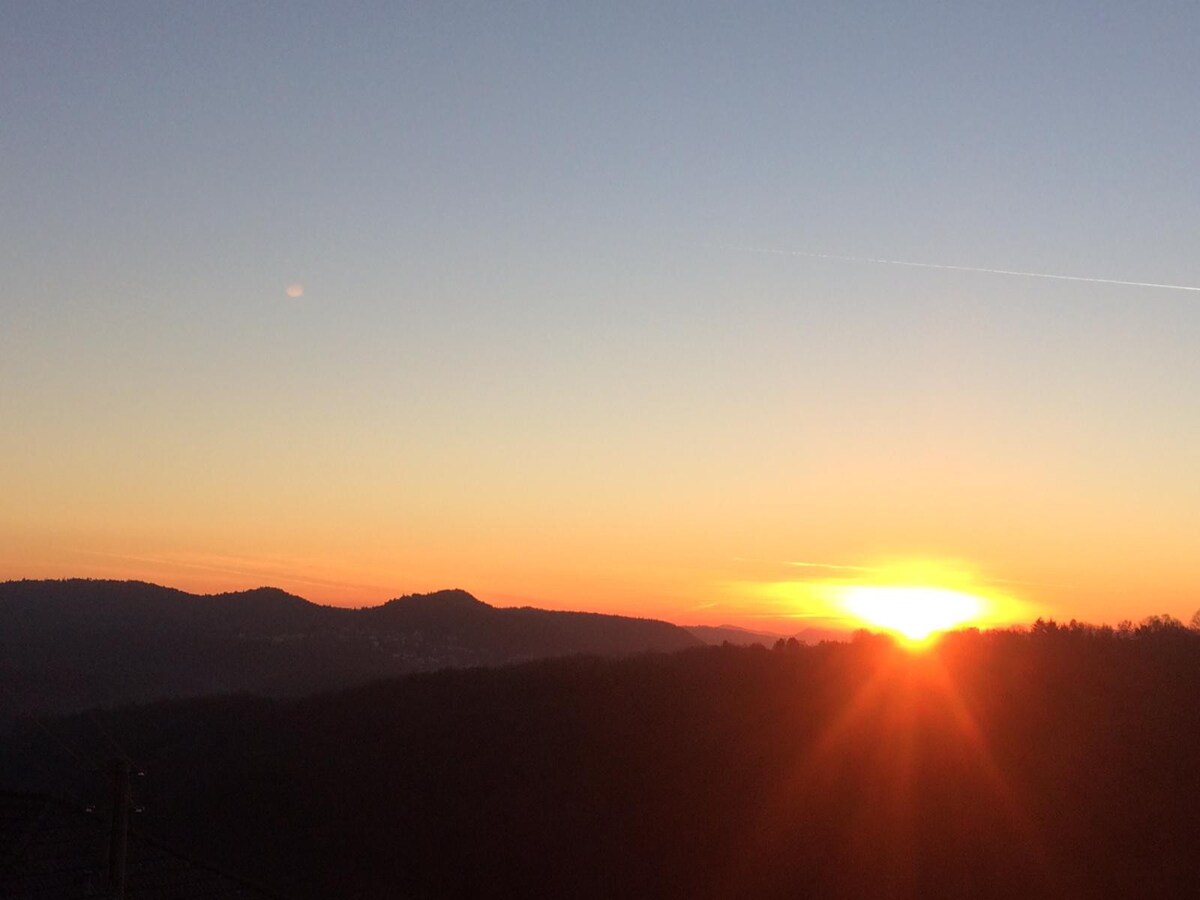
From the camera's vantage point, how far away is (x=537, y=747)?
41.2 m

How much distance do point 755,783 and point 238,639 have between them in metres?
98.1

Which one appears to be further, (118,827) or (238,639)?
(238,639)

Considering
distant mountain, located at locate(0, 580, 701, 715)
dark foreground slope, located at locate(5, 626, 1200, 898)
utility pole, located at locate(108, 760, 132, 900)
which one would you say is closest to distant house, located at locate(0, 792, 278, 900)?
utility pole, located at locate(108, 760, 132, 900)

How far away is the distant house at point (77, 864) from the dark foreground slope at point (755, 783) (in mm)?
11796

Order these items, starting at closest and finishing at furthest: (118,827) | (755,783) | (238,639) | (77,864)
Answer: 1. (118,827)
2. (77,864)
3. (755,783)
4. (238,639)

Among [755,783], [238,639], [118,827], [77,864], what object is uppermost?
[238,639]

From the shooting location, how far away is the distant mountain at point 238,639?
101750mm

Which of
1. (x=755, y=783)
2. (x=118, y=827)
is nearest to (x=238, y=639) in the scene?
(x=755, y=783)

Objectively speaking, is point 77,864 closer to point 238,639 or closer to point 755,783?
point 755,783

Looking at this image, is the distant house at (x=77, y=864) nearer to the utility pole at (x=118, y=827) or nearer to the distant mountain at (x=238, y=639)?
the utility pole at (x=118, y=827)

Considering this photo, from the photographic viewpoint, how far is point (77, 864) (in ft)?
69.3

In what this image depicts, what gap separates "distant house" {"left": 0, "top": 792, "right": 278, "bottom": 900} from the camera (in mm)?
20109

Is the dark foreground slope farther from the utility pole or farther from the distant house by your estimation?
the utility pole

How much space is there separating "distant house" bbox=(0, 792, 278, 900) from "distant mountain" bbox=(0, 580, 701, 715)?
231 ft
